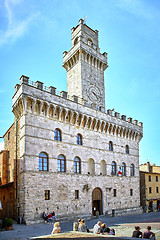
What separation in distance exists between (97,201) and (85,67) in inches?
685

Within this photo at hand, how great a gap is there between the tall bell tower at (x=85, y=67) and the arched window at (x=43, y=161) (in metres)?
9.40

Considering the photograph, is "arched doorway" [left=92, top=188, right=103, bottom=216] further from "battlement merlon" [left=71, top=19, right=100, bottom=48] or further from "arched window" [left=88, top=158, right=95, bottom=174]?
"battlement merlon" [left=71, top=19, right=100, bottom=48]

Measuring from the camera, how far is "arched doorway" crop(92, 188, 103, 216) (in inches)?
959

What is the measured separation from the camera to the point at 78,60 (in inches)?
1152

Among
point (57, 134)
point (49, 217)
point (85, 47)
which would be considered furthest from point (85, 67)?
point (49, 217)

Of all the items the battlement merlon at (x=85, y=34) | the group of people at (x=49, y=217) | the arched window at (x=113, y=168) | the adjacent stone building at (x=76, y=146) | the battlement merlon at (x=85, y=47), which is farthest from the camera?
the battlement merlon at (x=85, y=34)

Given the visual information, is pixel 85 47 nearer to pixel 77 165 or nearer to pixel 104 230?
pixel 77 165

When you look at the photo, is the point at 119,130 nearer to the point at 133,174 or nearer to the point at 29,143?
the point at 133,174

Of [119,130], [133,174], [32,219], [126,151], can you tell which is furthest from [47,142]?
[133,174]

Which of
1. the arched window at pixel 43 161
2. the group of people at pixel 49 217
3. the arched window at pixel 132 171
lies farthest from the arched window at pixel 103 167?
the group of people at pixel 49 217

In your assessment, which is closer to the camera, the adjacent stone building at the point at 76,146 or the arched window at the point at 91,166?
the adjacent stone building at the point at 76,146

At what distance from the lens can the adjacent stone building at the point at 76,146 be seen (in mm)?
19969

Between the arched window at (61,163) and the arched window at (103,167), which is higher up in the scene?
the arched window at (61,163)

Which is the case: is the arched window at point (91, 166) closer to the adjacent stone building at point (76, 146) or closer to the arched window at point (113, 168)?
the adjacent stone building at point (76, 146)
